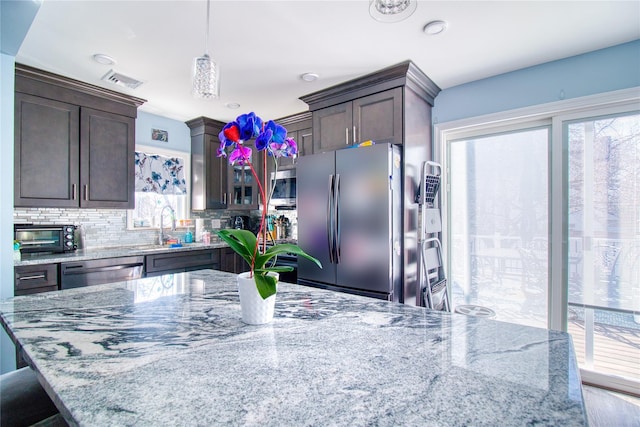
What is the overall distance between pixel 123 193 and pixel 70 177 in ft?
1.49

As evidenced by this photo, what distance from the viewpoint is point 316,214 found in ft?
9.12

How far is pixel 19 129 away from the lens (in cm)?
249

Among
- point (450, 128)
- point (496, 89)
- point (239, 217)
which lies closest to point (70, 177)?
point (239, 217)

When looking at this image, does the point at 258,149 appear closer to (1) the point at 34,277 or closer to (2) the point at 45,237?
(1) the point at 34,277

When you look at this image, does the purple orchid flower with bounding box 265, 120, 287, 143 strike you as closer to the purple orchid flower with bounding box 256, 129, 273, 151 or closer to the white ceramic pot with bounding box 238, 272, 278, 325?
the purple orchid flower with bounding box 256, 129, 273, 151

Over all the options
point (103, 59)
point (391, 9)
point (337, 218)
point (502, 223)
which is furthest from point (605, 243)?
point (103, 59)

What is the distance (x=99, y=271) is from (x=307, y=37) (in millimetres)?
2534

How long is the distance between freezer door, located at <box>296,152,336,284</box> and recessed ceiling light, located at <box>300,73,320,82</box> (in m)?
0.66

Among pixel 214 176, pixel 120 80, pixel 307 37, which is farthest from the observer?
pixel 214 176

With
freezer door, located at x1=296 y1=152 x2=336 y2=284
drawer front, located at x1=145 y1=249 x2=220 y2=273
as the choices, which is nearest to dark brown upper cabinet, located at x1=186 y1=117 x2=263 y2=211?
→ drawer front, located at x1=145 y1=249 x2=220 y2=273

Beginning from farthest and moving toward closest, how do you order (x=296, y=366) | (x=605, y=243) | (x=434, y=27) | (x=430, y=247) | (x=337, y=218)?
1. (x=430, y=247)
2. (x=337, y=218)
3. (x=605, y=243)
4. (x=434, y=27)
5. (x=296, y=366)

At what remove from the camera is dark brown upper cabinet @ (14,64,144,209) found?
2.54 m

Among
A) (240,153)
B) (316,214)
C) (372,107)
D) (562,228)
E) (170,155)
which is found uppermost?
(372,107)

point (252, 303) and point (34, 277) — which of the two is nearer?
point (252, 303)
